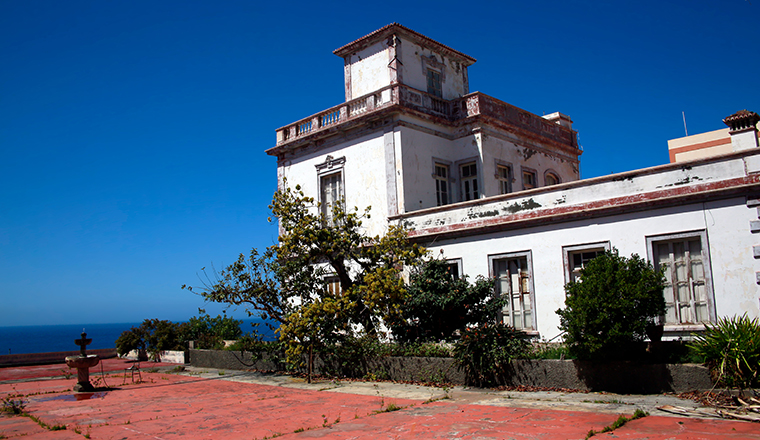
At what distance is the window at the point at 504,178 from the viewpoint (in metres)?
18.0

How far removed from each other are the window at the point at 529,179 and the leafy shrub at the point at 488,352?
30.6ft

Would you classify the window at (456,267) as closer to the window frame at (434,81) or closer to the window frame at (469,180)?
the window frame at (469,180)

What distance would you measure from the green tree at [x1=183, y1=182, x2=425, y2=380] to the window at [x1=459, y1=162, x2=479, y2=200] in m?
3.98

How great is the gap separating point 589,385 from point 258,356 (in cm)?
885

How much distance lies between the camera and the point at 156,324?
2167 cm

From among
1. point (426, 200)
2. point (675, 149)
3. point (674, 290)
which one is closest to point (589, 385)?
point (674, 290)

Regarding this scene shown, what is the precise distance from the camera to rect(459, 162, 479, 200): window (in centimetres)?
1764

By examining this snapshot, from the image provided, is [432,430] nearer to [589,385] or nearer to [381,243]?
[589,385]

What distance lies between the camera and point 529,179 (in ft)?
63.2

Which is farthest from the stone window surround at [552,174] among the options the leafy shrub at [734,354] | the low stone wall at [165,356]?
the low stone wall at [165,356]

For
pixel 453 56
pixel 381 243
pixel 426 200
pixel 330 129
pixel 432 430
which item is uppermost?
pixel 453 56

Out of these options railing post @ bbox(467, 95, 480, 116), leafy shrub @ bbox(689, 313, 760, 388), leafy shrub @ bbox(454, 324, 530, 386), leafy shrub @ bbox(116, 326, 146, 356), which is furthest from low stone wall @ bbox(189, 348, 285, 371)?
leafy shrub @ bbox(689, 313, 760, 388)

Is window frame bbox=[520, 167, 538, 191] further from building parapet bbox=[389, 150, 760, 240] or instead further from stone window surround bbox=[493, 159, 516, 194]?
building parapet bbox=[389, 150, 760, 240]

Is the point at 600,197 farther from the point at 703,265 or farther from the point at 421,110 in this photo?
the point at 421,110
